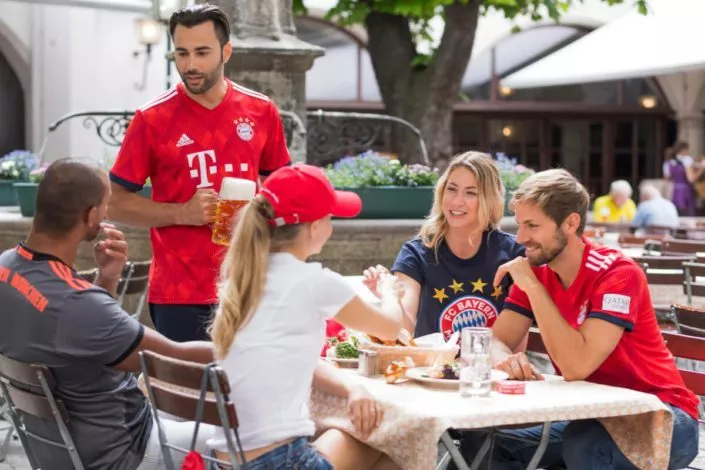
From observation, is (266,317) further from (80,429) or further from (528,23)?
(528,23)

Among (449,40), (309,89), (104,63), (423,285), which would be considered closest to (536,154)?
(309,89)

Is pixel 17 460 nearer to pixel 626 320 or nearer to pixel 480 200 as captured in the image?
pixel 480 200

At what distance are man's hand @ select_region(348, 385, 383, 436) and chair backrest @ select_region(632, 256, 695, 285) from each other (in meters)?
4.65

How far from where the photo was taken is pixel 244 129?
4.66 m

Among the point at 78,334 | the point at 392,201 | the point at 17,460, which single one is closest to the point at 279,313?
the point at 78,334

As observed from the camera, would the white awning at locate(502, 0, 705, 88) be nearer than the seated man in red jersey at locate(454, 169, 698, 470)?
No

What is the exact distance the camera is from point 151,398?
372cm

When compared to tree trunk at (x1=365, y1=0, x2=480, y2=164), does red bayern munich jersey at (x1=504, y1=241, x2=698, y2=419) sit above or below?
below

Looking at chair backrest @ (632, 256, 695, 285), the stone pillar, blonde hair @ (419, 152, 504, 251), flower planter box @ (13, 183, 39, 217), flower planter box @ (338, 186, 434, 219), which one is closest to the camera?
blonde hair @ (419, 152, 504, 251)

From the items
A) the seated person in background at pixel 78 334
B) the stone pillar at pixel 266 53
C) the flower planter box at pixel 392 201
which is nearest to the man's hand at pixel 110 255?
the seated person in background at pixel 78 334

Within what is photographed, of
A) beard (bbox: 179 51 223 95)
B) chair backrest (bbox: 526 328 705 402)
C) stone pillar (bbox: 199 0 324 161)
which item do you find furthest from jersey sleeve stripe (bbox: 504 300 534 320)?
stone pillar (bbox: 199 0 324 161)

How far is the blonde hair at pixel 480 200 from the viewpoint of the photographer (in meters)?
5.17

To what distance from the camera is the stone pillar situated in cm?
867

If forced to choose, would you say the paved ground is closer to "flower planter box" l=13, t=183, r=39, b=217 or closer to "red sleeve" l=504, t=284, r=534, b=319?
"red sleeve" l=504, t=284, r=534, b=319
